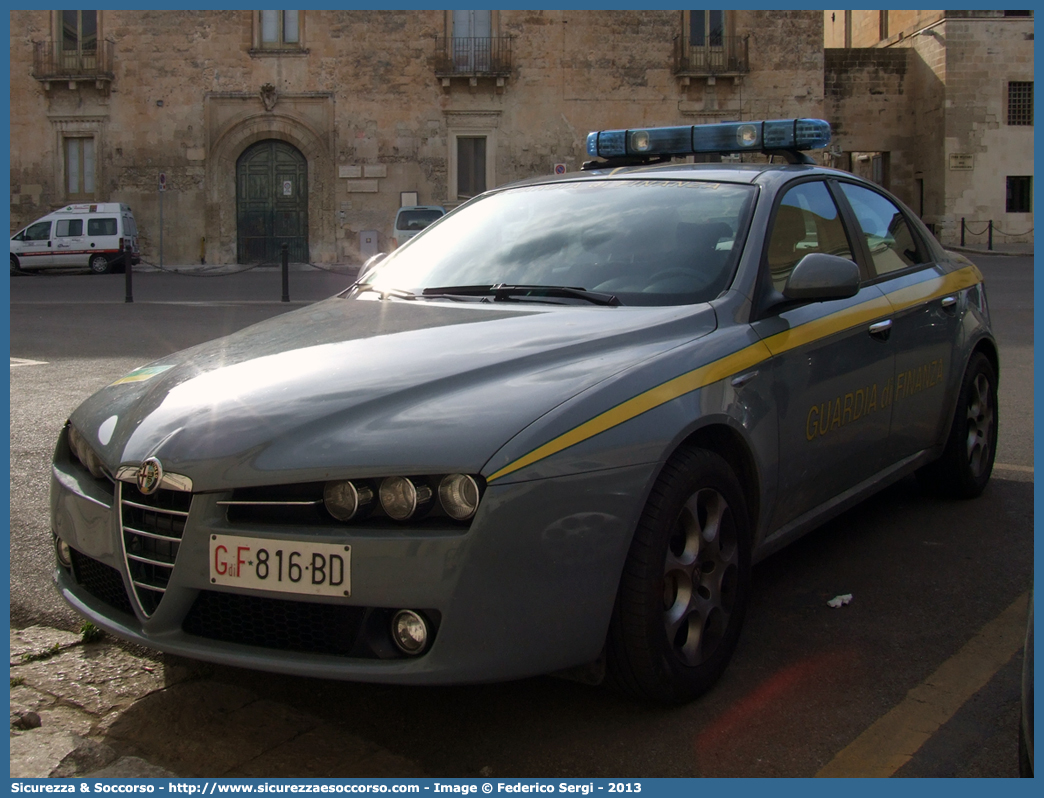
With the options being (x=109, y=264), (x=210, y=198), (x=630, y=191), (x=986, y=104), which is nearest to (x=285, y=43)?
(x=210, y=198)

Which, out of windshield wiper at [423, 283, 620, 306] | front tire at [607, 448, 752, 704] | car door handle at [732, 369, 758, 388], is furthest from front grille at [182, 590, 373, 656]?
windshield wiper at [423, 283, 620, 306]

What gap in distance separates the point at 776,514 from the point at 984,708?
0.78 metres

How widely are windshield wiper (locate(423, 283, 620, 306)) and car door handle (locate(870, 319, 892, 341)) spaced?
1.06 metres

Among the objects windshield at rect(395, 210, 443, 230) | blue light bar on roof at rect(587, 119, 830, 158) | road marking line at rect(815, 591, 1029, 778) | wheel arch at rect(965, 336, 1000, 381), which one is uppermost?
windshield at rect(395, 210, 443, 230)

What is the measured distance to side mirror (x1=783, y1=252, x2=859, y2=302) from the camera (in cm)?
327

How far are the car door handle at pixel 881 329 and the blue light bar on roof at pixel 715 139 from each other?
97cm

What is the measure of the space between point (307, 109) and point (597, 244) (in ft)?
99.2

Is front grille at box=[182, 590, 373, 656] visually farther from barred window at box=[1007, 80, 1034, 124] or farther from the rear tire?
barred window at box=[1007, 80, 1034, 124]

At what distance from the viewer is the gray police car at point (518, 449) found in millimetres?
2342

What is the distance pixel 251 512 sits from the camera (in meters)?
2.42

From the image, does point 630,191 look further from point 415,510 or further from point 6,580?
point 6,580

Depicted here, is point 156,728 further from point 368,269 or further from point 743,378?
point 368,269

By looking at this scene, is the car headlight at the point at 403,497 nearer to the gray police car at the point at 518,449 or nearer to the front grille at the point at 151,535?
the gray police car at the point at 518,449
